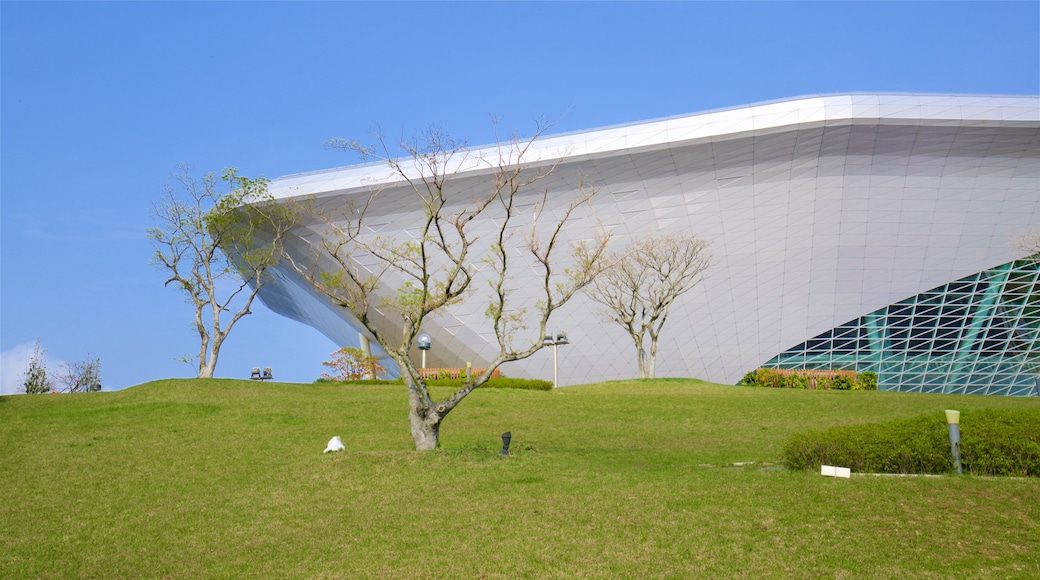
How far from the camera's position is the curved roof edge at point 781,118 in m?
32.6

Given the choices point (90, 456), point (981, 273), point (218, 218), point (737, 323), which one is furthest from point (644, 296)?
point (90, 456)

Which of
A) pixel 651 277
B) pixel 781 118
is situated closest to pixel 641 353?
pixel 651 277

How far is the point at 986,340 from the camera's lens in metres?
38.5

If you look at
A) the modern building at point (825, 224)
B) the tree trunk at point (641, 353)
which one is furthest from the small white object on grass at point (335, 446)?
the modern building at point (825, 224)

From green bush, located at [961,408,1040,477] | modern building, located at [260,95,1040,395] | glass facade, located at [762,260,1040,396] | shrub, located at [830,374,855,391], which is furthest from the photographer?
glass facade, located at [762,260,1040,396]

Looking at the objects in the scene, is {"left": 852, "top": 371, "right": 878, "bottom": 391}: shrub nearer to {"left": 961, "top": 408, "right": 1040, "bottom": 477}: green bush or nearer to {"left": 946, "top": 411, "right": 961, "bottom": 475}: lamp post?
{"left": 961, "top": 408, "right": 1040, "bottom": 477}: green bush

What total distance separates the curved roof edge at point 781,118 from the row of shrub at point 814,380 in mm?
9278

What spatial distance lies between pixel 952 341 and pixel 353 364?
27.6 metres

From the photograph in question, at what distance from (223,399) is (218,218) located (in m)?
10.4

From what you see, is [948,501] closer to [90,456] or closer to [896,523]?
[896,523]

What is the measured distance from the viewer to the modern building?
3384 centimetres

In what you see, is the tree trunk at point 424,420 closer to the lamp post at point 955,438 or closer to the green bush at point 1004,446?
the lamp post at point 955,438

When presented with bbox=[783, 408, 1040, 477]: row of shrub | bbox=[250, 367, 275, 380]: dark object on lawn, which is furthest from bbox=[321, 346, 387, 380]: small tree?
bbox=[783, 408, 1040, 477]: row of shrub

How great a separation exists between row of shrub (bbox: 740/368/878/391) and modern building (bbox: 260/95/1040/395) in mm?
5030
